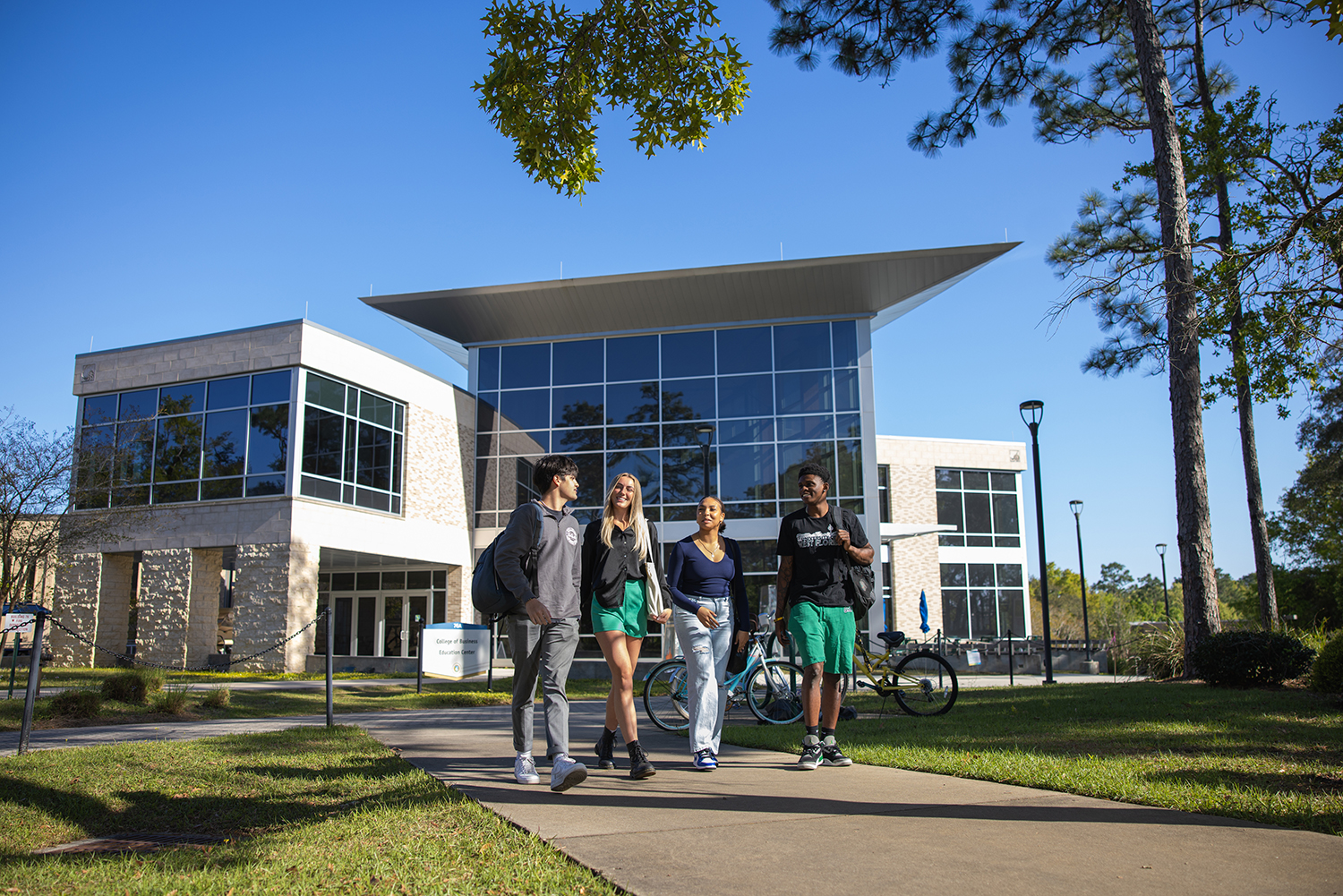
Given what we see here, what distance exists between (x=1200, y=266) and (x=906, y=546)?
91.3ft

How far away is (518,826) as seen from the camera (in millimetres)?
3664

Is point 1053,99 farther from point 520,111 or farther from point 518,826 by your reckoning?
point 518,826

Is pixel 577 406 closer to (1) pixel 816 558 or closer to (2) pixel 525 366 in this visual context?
(2) pixel 525 366

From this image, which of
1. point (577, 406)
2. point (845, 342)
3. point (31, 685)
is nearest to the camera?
point (31, 685)

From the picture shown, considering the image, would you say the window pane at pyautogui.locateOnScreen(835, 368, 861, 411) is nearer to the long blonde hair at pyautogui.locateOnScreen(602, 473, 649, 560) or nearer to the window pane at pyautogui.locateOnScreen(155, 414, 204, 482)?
the window pane at pyautogui.locateOnScreen(155, 414, 204, 482)

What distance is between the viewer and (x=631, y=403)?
2728 cm

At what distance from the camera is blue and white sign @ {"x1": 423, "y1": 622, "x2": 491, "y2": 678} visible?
13320 millimetres

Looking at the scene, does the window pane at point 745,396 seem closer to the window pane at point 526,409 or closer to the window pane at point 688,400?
the window pane at point 688,400

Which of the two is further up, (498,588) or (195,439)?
(195,439)

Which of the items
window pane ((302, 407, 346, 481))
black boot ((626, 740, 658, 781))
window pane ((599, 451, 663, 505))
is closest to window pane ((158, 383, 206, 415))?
window pane ((302, 407, 346, 481))

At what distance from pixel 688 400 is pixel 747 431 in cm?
203

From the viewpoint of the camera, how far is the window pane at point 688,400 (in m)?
26.8

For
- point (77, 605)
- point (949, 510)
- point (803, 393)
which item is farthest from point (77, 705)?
point (949, 510)

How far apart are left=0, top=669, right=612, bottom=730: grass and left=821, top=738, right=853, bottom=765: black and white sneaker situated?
7671mm
